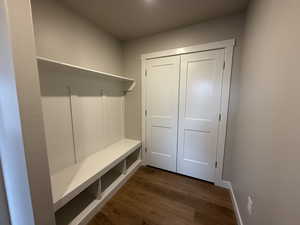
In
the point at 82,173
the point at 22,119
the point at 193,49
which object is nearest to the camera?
the point at 22,119

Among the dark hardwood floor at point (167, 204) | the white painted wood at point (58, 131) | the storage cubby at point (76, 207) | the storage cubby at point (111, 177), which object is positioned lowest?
the dark hardwood floor at point (167, 204)

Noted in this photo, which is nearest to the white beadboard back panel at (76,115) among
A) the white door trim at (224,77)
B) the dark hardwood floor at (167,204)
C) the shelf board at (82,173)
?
the shelf board at (82,173)

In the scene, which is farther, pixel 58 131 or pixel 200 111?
pixel 200 111

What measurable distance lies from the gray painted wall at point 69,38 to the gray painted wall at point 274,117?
6.54 ft

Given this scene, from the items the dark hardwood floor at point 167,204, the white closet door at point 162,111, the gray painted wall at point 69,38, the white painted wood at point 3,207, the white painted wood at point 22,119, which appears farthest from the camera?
the white closet door at point 162,111

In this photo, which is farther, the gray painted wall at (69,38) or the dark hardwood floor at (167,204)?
the dark hardwood floor at (167,204)

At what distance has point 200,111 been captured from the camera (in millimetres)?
1979

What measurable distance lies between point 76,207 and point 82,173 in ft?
1.37

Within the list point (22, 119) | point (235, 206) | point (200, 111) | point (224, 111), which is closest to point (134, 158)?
point (200, 111)

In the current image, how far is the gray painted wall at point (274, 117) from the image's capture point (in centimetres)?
63

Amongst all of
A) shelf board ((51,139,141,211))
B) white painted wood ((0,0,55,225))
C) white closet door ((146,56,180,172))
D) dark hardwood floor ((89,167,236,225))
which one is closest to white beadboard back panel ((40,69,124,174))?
shelf board ((51,139,141,211))

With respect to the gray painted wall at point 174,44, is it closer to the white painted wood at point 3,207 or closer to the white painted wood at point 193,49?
the white painted wood at point 193,49

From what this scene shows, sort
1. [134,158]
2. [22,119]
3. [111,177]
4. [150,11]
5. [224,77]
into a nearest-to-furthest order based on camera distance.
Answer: [22,119] → [150,11] → [224,77] → [111,177] → [134,158]

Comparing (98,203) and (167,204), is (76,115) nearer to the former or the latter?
(98,203)
